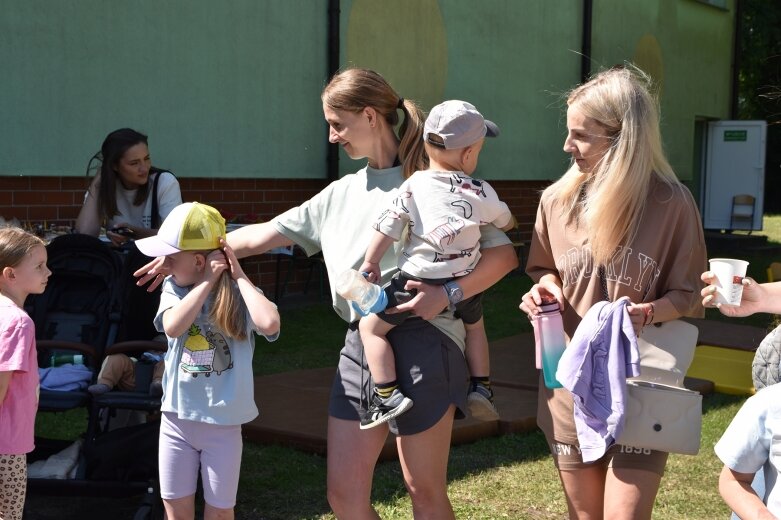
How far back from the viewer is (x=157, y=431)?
4605 mm

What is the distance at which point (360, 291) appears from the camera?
331 cm

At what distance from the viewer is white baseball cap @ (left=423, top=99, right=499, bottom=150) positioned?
338 centimetres

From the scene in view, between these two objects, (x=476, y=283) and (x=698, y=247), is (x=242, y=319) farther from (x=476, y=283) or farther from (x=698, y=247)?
(x=698, y=247)

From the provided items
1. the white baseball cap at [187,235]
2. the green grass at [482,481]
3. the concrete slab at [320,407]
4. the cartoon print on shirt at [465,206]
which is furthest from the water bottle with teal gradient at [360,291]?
the concrete slab at [320,407]

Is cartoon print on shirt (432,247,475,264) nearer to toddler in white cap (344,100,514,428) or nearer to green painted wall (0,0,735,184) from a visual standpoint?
toddler in white cap (344,100,514,428)

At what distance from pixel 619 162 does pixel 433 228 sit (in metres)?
0.63

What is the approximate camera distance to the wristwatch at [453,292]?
338cm

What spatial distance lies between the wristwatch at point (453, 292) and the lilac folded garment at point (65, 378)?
2211 mm

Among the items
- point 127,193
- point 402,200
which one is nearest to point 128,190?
point 127,193

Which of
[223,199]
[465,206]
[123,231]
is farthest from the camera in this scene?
[223,199]

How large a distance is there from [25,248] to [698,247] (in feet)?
8.39

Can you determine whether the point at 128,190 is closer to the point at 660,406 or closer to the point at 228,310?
the point at 228,310

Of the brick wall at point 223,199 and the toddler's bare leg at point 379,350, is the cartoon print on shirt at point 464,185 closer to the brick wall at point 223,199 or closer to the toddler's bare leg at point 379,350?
the toddler's bare leg at point 379,350

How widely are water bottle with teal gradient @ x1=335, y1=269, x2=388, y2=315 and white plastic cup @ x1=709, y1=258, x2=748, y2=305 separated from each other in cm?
104
